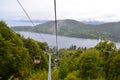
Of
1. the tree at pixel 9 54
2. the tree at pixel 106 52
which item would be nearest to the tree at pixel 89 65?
the tree at pixel 106 52

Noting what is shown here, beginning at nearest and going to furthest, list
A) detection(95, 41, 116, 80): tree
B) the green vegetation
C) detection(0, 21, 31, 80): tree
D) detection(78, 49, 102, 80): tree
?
detection(0, 21, 31, 80): tree → the green vegetation → detection(78, 49, 102, 80): tree → detection(95, 41, 116, 80): tree

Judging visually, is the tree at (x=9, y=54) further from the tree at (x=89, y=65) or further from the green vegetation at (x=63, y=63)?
the tree at (x=89, y=65)

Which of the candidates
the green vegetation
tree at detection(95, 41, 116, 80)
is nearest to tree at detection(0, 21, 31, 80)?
the green vegetation

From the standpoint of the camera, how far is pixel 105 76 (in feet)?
154

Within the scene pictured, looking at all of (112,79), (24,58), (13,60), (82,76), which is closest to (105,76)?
(112,79)

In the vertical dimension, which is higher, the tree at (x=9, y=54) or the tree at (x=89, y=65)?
the tree at (x=9, y=54)

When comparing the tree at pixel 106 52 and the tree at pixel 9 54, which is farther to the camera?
the tree at pixel 106 52

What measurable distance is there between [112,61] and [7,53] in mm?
19355

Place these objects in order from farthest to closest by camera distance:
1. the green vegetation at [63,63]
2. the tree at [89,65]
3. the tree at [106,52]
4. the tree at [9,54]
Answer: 1. the tree at [106,52]
2. the tree at [89,65]
3. the green vegetation at [63,63]
4. the tree at [9,54]

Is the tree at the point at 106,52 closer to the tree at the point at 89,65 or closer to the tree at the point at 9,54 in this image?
the tree at the point at 89,65

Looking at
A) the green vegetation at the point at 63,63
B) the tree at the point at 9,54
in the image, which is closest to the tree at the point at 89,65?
the green vegetation at the point at 63,63

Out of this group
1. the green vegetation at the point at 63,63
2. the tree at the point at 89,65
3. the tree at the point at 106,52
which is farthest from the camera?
the tree at the point at 106,52

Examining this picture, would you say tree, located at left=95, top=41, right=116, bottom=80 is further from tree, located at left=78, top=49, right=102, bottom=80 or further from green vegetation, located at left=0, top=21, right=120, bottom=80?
tree, located at left=78, top=49, right=102, bottom=80

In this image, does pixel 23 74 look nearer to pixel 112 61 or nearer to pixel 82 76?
pixel 82 76
